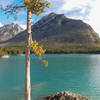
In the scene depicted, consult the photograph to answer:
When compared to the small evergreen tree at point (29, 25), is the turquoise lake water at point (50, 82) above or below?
below

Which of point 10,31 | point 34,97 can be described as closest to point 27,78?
point 10,31

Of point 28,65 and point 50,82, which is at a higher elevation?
point 28,65

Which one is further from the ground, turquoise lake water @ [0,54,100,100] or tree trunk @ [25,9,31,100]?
tree trunk @ [25,9,31,100]

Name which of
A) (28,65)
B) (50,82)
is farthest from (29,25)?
(50,82)

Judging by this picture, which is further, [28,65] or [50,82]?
[50,82]

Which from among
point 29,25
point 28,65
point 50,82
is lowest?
point 50,82

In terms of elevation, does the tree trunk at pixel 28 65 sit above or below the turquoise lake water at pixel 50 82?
above

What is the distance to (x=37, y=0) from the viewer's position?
841cm

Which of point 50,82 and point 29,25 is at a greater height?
point 29,25

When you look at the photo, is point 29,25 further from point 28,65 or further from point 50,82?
point 50,82

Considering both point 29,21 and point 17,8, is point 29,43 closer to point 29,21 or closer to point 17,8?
point 29,21

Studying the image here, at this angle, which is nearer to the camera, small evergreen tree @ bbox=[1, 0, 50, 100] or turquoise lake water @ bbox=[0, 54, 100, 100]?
small evergreen tree @ bbox=[1, 0, 50, 100]

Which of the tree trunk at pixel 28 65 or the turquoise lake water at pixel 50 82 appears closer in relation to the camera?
the tree trunk at pixel 28 65

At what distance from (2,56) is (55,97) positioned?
162 meters
